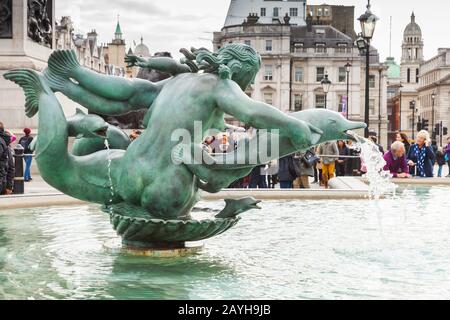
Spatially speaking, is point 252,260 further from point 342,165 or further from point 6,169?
point 342,165

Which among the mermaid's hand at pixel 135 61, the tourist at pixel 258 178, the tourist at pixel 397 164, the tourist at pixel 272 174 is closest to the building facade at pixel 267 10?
the tourist at pixel 272 174

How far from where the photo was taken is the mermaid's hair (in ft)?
20.5

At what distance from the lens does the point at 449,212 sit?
9859 mm

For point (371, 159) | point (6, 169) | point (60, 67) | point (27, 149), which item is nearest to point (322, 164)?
point (27, 149)

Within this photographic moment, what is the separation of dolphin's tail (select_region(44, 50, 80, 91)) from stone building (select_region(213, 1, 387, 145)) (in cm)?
8902

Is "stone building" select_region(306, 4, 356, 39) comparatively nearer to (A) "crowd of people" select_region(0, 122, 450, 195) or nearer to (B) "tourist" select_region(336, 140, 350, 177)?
(B) "tourist" select_region(336, 140, 350, 177)

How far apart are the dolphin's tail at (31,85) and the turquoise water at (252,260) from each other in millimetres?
1208

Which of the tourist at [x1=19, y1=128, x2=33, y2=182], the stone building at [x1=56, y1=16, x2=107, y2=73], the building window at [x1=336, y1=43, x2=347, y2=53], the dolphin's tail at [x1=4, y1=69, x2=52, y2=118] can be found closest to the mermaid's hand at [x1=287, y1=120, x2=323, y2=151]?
the dolphin's tail at [x1=4, y1=69, x2=52, y2=118]

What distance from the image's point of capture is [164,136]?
628 cm

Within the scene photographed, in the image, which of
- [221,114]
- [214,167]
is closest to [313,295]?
[214,167]

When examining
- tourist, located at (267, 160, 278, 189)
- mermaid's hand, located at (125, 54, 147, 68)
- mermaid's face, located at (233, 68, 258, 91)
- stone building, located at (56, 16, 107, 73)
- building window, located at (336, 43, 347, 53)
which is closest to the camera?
mermaid's face, located at (233, 68, 258, 91)

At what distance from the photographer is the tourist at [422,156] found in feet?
56.7

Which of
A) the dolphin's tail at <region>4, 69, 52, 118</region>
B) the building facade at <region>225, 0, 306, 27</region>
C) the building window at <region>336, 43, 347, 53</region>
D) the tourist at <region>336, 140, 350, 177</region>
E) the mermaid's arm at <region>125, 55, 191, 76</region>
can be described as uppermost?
the building facade at <region>225, 0, 306, 27</region>

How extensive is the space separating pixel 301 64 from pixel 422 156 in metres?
A: 82.2
